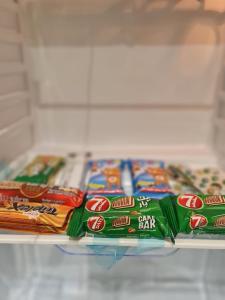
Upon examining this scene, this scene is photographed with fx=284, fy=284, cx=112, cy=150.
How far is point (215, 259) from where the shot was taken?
1140mm

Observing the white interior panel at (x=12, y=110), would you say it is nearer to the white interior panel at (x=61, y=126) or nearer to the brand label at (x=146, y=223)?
the white interior panel at (x=61, y=126)

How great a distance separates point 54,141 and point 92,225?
0.70 m

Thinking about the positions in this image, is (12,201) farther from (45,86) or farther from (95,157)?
(45,86)

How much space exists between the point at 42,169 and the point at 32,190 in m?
0.23

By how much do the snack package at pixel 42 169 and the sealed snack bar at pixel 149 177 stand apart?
29 cm

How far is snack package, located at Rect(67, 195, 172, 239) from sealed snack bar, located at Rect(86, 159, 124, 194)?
0.17 meters

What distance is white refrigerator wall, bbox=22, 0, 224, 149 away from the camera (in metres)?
1.12

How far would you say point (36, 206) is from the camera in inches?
29.8

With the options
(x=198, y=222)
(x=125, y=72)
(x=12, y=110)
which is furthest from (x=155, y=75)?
(x=198, y=222)

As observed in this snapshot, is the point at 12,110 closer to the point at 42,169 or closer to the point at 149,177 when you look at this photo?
the point at 42,169

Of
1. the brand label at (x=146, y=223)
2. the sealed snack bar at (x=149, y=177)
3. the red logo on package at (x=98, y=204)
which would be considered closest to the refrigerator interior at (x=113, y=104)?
the sealed snack bar at (x=149, y=177)

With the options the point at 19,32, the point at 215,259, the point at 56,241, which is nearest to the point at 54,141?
the point at 19,32

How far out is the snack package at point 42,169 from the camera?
0.97 meters

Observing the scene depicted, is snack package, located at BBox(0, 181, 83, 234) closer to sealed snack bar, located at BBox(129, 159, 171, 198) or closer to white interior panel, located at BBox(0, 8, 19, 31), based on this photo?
sealed snack bar, located at BBox(129, 159, 171, 198)
